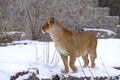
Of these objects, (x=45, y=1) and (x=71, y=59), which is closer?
(x=71, y=59)

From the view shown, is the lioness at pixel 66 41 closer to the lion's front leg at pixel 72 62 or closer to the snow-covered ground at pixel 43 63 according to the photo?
the lion's front leg at pixel 72 62

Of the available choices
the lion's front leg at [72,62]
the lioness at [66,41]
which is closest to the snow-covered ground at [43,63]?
the lion's front leg at [72,62]

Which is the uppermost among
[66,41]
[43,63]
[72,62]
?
[66,41]

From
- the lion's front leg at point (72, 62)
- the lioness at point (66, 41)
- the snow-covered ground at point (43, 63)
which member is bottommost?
the snow-covered ground at point (43, 63)

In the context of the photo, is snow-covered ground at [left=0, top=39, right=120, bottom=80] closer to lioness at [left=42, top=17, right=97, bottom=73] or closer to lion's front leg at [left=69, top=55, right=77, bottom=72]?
lion's front leg at [left=69, top=55, right=77, bottom=72]

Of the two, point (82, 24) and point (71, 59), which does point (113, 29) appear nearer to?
point (82, 24)

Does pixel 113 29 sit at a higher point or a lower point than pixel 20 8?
lower

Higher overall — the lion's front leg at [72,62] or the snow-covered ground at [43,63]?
the lion's front leg at [72,62]

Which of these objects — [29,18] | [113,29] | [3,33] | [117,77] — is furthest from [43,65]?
[113,29]

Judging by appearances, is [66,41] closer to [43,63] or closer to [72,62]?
[72,62]

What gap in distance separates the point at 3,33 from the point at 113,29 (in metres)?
3.18

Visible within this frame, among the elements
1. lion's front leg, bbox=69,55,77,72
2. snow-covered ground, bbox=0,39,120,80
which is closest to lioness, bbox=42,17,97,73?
lion's front leg, bbox=69,55,77,72

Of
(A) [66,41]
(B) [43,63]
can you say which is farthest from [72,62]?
(B) [43,63]

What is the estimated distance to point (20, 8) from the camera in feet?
35.7
